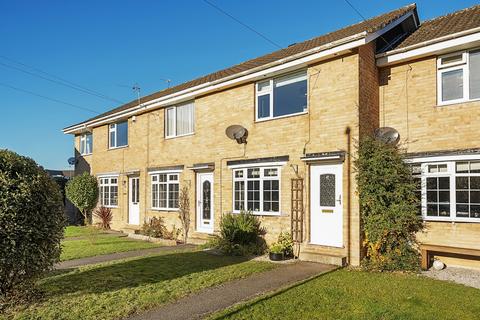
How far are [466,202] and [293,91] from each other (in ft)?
16.9

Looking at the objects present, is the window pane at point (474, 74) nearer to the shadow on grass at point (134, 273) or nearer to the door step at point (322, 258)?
the door step at point (322, 258)

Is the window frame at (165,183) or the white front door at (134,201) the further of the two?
the white front door at (134,201)

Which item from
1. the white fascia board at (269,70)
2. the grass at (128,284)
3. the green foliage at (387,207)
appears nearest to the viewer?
the grass at (128,284)

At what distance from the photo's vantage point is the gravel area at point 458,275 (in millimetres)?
7562

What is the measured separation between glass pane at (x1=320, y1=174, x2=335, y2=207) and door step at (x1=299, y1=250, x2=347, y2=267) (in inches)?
50.2

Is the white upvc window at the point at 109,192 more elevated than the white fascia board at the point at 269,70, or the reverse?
the white fascia board at the point at 269,70

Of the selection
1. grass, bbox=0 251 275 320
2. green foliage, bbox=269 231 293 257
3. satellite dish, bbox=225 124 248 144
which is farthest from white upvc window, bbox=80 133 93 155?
green foliage, bbox=269 231 293 257

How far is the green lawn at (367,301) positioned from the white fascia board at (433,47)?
5198 millimetres

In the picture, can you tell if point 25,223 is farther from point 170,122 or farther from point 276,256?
point 170,122

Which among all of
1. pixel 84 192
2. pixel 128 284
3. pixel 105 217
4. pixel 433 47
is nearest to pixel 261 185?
pixel 128 284

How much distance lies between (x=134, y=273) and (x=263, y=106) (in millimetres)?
6135

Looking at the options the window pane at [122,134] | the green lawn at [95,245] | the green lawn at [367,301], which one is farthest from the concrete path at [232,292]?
the window pane at [122,134]

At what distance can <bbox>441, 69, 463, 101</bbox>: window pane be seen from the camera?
8.88 metres

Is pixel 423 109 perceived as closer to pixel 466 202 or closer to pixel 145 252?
pixel 466 202
